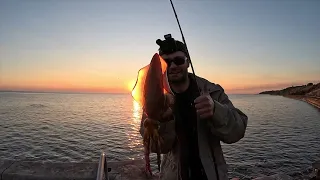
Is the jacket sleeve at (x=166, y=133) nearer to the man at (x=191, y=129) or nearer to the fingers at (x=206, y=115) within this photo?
the man at (x=191, y=129)

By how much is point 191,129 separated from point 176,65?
77 centimetres

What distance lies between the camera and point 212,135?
2760mm

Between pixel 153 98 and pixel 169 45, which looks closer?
pixel 153 98

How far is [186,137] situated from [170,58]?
943 mm

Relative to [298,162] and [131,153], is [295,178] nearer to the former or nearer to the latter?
[298,162]

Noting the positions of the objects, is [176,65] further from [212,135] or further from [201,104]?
[212,135]

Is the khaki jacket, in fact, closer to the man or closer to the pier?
the man

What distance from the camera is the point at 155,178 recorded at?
6.79 metres

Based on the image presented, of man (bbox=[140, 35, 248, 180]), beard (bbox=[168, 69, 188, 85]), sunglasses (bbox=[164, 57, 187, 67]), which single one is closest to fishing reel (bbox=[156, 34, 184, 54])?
man (bbox=[140, 35, 248, 180])

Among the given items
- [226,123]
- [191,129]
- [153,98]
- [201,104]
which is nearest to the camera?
[153,98]

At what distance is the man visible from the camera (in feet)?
8.23

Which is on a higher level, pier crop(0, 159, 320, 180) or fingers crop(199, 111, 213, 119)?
fingers crop(199, 111, 213, 119)

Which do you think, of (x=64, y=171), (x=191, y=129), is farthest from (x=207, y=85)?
(x=64, y=171)

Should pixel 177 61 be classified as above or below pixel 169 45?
below
